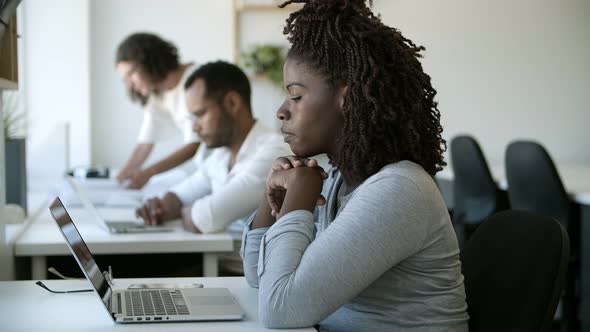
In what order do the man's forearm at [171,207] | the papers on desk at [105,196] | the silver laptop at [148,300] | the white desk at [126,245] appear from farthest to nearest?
the papers on desk at [105,196]
the man's forearm at [171,207]
the white desk at [126,245]
the silver laptop at [148,300]

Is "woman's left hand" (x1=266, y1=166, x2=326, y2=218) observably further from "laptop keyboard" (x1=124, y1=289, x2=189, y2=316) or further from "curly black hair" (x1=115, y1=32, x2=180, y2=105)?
"curly black hair" (x1=115, y1=32, x2=180, y2=105)

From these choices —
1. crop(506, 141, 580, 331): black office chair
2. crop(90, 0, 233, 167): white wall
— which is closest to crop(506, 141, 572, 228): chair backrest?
crop(506, 141, 580, 331): black office chair

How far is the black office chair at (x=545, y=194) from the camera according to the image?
10.4ft

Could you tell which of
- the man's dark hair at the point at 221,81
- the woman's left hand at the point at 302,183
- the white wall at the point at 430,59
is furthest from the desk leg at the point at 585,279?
the white wall at the point at 430,59

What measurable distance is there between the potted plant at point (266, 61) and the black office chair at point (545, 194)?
7.32 feet

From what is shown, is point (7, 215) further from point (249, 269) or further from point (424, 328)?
point (424, 328)

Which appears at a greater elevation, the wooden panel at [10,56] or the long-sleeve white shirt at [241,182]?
the wooden panel at [10,56]

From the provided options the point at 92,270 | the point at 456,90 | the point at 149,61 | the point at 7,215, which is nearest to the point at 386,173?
the point at 92,270

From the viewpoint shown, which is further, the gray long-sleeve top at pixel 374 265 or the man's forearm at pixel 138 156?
the man's forearm at pixel 138 156

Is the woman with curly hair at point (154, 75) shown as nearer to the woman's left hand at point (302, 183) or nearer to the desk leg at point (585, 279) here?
the desk leg at point (585, 279)

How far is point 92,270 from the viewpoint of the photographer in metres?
1.39

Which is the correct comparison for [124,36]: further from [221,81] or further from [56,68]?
[221,81]

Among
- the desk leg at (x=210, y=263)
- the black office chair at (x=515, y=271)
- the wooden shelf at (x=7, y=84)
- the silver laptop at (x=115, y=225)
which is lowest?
the desk leg at (x=210, y=263)

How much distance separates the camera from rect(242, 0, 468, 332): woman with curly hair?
1208 mm
